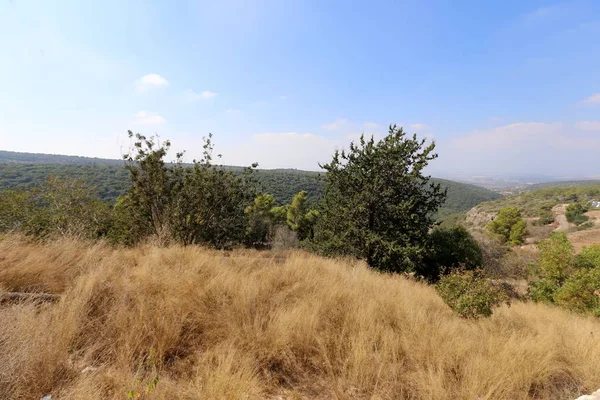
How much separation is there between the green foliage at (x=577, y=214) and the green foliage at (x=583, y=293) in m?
46.1

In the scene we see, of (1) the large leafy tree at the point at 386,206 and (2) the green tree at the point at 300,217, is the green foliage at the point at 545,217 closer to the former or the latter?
(2) the green tree at the point at 300,217

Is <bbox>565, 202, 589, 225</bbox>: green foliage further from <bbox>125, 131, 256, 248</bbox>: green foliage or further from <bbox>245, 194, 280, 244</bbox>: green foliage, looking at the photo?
<bbox>125, 131, 256, 248</bbox>: green foliage

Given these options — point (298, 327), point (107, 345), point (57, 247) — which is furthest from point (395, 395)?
point (57, 247)

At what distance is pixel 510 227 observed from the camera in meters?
37.2

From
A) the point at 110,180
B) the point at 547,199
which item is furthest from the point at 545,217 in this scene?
the point at 110,180

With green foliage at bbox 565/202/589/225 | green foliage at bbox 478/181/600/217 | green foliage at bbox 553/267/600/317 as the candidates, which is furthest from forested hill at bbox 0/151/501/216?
green foliage at bbox 565/202/589/225

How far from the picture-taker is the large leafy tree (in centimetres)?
1111

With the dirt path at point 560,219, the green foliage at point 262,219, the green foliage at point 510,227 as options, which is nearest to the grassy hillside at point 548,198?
the dirt path at point 560,219

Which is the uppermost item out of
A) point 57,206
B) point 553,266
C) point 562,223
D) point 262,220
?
point 57,206

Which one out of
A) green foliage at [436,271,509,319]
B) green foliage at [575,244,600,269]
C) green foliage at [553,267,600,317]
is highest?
green foliage at [436,271,509,319]

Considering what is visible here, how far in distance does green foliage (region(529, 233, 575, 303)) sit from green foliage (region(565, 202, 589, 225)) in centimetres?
4442

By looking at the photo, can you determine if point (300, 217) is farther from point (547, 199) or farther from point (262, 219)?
point (547, 199)

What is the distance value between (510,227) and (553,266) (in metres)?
34.0

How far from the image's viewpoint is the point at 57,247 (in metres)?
4.58
